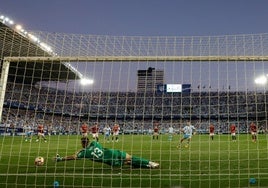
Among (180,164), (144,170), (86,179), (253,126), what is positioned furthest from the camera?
(253,126)

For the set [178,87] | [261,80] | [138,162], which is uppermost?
[178,87]

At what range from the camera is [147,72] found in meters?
10.0

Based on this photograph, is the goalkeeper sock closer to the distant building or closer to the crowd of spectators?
the crowd of spectators

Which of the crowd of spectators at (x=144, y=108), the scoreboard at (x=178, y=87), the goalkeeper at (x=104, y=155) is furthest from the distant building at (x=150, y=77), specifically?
the goalkeeper at (x=104, y=155)

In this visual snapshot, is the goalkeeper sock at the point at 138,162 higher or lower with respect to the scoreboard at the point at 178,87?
lower

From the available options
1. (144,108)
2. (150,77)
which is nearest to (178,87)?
(150,77)

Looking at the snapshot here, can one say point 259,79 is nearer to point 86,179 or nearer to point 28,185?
point 86,179

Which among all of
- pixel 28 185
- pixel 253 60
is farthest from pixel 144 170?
pixel 253 60

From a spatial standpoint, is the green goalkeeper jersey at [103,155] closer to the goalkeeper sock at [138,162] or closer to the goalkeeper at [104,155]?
the goalkeeper at [104,155]

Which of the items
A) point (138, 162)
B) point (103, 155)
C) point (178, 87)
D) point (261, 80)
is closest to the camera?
point (261, 80)

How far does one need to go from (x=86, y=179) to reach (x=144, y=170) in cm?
191

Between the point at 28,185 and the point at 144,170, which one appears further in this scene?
the point at 144,170

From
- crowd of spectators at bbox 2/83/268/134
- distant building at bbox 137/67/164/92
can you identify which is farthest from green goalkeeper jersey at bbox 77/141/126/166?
distant building at bbox 137/67/164/92

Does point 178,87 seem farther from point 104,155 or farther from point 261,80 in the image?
point 261,80
